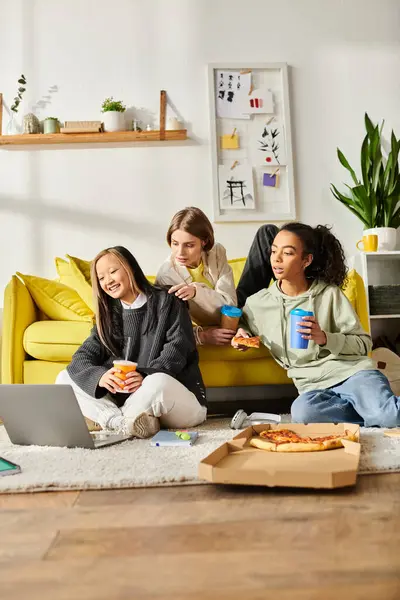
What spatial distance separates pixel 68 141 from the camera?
11.6 ft

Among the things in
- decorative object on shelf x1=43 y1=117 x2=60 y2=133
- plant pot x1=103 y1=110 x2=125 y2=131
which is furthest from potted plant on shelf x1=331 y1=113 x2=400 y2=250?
decorative object on shelf x1=43 y1=117 x2=60 y2=133

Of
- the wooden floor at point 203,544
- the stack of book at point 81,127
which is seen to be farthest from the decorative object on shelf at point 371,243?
the wooden floor at point 203,544

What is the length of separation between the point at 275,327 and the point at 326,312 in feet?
0.66

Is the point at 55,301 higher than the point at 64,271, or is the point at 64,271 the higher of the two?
the point at 64,271

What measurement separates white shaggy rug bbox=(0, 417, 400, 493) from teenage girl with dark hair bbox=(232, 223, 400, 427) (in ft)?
0.61

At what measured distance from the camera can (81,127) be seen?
11.5 ft

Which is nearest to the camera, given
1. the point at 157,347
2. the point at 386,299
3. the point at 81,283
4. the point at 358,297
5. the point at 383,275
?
the point at 157,347

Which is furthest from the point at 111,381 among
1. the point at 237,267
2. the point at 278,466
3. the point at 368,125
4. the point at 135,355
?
the point at 368,125

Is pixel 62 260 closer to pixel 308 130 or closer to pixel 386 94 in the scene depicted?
pixel 308 130

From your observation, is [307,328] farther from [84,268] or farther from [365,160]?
[365,160]

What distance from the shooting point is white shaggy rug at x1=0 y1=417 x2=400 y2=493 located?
129 cm

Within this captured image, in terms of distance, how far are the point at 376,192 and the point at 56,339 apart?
2.06 meters

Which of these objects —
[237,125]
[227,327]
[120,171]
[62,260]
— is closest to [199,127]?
[237,125]

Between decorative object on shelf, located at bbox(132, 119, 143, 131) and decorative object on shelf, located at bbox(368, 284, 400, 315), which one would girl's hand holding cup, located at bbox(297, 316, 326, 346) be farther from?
decorative object on shelf, located at bbox(132, 119, 143, 131)
